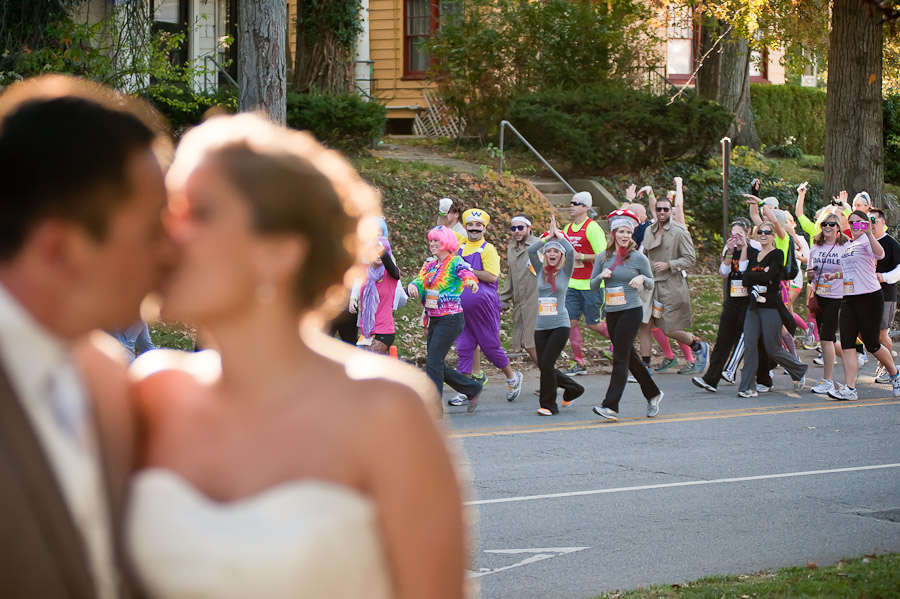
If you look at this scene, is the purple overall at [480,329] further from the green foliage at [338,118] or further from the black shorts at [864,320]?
the green foliage at [338,118]

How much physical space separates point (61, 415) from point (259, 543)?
1.16 ft

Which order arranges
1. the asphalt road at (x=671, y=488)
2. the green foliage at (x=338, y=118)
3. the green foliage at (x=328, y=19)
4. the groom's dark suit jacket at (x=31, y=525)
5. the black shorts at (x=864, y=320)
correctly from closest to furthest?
the groom's dark suit jacket at (x=31, y=525), the asphalt road at (x=671, y=488), the black shorts at (x=864, y=320), the green foliage at (x=338, y=118), the green foliage at (x=328, y=19)

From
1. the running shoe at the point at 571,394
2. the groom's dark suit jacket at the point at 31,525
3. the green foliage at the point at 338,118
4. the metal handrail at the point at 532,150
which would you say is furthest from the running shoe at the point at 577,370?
the groom's dark suit jacket at the point at 31,525

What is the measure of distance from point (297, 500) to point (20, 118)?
0.64 m

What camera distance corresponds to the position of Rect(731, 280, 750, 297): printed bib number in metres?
13.5

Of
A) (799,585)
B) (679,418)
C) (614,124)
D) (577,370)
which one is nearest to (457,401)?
(679,418)

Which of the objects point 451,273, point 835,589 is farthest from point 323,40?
point 835,589

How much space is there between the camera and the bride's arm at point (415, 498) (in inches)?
67.9

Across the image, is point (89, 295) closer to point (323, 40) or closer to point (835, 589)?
point (835, 589)

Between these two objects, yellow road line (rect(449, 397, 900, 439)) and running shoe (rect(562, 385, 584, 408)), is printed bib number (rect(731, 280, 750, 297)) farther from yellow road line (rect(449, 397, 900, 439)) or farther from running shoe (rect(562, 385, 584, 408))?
running shoe (rect(562, 385, 584, 408))

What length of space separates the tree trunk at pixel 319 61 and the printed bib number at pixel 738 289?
1184cm

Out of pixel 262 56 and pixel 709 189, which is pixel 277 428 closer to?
pixel 262 56

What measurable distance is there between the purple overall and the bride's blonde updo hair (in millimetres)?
10546

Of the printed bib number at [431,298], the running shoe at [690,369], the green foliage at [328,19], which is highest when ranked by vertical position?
the green foliage at [328,19]
